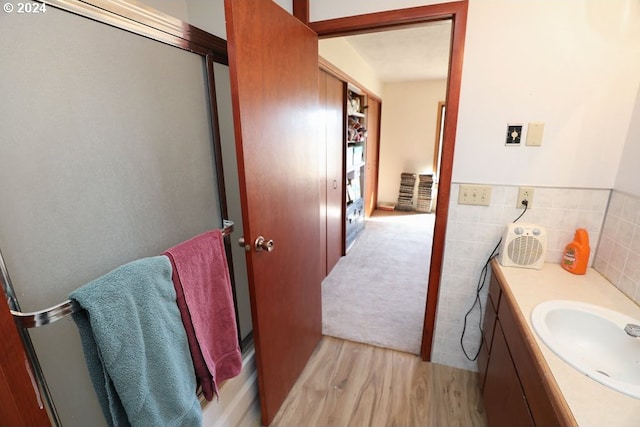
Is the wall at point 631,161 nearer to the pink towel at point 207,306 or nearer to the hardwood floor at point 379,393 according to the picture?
the hardwood floor at point 379,393

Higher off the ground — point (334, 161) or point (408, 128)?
point (408, 128)

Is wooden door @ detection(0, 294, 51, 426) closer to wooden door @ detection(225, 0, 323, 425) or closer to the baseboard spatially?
→ wooden door @ detection(225, 0, 323, 425)

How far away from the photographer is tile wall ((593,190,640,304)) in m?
1.12

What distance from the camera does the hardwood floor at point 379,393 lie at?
1.49 metres

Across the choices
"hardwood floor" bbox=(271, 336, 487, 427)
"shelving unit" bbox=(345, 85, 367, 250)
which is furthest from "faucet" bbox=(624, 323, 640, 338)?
"shelving unit" bbox=(345, 85, 367, 250)

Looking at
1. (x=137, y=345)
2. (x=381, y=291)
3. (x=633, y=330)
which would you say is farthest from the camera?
(x=381, y=291)

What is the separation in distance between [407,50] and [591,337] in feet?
10.2

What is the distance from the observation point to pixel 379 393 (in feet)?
5.37

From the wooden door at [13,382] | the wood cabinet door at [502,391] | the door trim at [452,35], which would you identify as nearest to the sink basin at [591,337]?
the wood cabinet door at [502,391]

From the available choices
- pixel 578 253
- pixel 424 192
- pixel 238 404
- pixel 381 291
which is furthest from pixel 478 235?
pixel 424 192

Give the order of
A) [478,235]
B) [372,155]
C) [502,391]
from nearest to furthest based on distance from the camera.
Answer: [502,391] → [478,235] → [372,155]

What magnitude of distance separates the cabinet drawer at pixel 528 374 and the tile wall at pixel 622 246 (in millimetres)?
457

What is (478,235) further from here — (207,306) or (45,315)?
(45,315)

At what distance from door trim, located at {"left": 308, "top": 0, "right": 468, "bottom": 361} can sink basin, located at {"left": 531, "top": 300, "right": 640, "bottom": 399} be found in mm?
607
